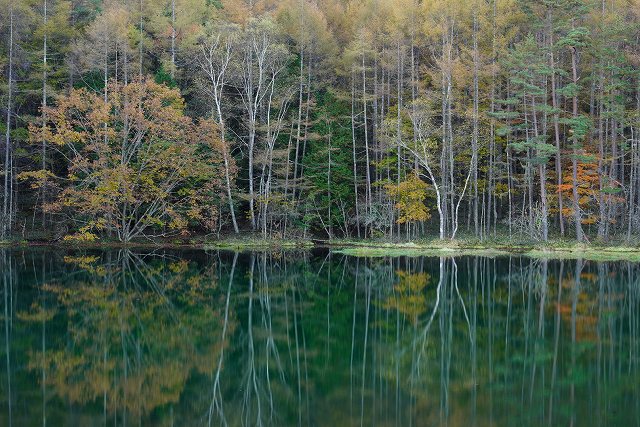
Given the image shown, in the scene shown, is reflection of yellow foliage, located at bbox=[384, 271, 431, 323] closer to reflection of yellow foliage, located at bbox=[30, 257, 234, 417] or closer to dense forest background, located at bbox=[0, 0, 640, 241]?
reflection of yellow foliage, located at bbox=[30, 257, 234, 417]

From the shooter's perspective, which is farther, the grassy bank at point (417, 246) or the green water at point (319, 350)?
the grassy bank at point (417, 246)

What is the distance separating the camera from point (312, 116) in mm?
38781

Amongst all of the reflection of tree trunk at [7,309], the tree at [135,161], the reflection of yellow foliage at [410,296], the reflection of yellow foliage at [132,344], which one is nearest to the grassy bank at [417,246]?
the tree at [135,161]

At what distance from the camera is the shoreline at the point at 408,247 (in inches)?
1112

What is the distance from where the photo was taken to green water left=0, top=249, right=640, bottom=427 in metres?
8.30

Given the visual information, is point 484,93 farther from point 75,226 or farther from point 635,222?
point 75,226

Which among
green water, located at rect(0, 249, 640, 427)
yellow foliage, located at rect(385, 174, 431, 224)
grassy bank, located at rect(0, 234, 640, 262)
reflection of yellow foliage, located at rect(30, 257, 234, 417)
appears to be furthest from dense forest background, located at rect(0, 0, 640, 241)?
reflection of yellow foliage, located at rect(30, 257, 234, 417)

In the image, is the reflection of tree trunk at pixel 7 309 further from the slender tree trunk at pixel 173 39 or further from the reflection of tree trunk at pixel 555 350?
the slender tree trunk at pixel 173 39

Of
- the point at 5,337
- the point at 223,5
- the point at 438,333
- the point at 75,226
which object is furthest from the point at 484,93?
the point at 5,337

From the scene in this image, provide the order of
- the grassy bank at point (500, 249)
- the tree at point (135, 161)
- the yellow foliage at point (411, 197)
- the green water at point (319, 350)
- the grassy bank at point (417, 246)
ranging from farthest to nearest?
the yellow foliage at point (411, 197) < the tree at point (135, 161) < the grassy bank at point (417, 246) < the grassy bank at point (500, 249) < the green water at point (319, 350)

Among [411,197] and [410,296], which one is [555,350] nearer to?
[410,296]

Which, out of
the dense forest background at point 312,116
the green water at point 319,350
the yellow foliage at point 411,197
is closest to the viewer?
the green water at point 319,350

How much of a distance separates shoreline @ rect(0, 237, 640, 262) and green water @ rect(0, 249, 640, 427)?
7752 millimetres

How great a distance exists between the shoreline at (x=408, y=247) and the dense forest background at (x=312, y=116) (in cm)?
109
